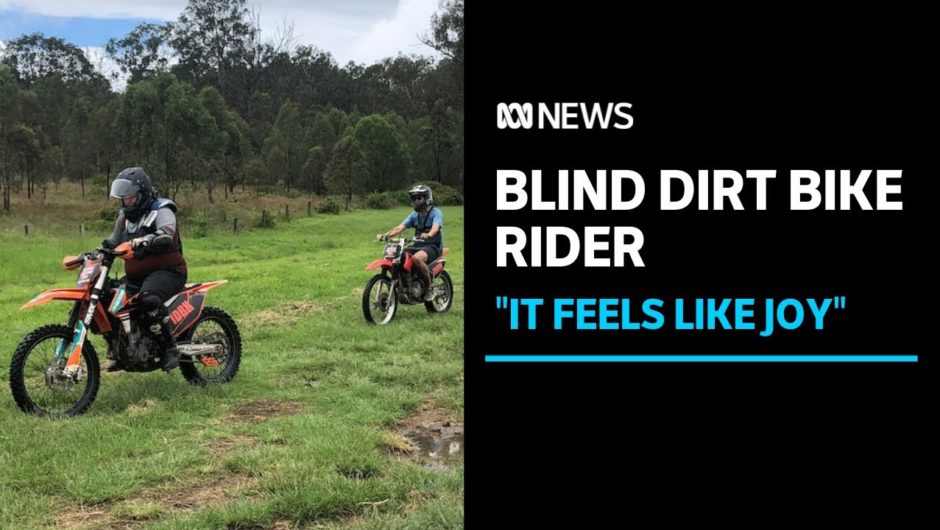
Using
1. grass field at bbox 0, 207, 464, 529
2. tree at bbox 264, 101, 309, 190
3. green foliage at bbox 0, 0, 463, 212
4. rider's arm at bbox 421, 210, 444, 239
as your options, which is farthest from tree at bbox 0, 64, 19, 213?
rider's arm at bbox 421, 210, 444, 239

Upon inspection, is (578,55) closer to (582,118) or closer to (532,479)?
(582,118)

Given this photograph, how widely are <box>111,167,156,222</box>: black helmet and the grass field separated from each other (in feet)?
4.41

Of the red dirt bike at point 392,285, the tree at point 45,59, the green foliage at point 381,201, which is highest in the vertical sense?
the tree at point 45,59

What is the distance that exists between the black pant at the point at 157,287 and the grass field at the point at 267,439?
2.33 ft

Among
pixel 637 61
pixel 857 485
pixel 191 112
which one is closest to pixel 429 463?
pixel 857 485

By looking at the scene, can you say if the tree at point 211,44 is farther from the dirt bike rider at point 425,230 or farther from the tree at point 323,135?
the dirt bike rider at point 425,230

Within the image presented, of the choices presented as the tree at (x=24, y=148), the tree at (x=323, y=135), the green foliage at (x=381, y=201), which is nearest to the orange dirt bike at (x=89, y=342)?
the green foliage at (x=381, y=201)

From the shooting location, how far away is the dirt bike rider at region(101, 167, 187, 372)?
19.6 feet

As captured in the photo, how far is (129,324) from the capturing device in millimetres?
6016

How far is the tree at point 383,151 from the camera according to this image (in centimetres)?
4834

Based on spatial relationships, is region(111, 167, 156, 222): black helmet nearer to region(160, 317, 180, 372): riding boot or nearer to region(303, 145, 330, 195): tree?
region(160, 317, 180, 372): riding boot

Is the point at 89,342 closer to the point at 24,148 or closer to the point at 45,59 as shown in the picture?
the point at 24,148

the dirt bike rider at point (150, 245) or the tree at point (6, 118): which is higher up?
the tree at point (6, 118)

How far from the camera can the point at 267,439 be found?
5.18 metres
